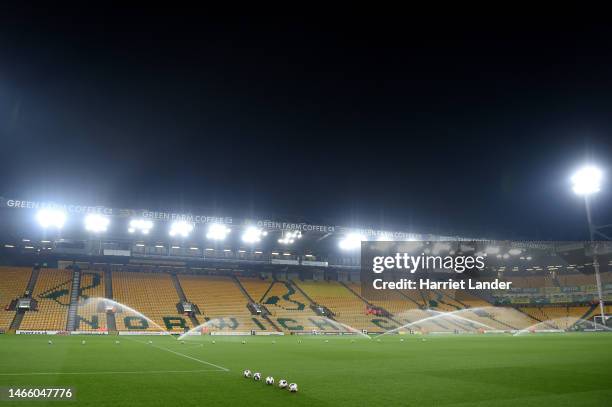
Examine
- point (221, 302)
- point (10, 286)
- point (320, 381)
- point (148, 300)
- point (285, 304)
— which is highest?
point (10, 286)

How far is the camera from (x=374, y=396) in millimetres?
10242

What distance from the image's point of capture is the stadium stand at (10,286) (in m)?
A: 43.6

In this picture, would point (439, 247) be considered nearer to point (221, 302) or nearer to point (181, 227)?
point (221, 302)

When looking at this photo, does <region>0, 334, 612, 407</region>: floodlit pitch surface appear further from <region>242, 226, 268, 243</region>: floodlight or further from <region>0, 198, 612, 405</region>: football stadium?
<region>242, 226, 268, 243</region>: floodlight

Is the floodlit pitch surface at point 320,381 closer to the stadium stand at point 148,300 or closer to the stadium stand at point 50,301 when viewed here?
the stadium stand at point 50,301

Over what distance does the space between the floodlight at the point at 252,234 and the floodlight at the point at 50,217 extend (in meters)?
19.8

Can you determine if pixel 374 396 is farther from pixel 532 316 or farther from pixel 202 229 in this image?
pixel 532 316

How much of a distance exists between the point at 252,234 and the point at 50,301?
22.6 meters

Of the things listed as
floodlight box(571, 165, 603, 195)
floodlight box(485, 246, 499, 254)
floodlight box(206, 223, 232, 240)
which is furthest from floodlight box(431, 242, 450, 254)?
floodlight box(206, 223, 232, 240)

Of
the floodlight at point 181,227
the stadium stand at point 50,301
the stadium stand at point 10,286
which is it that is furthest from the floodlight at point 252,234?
the stadium stand at point 10,286

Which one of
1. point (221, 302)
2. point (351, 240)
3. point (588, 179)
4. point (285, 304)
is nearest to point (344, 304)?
point (285, 304)

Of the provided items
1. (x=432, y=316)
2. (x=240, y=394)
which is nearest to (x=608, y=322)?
(x=432, y=316)

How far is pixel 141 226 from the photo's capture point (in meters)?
51.8

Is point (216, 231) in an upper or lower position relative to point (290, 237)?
lower
